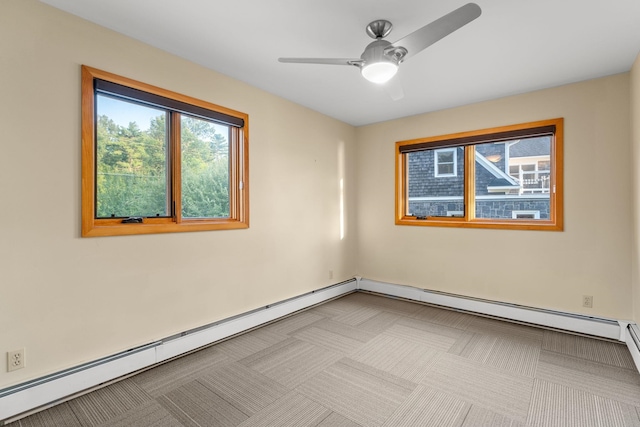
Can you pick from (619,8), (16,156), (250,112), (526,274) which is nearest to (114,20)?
(16,156)

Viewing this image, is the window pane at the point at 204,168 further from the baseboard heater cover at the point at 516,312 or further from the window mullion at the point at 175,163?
the baseboard heater cover at the point at 516,312

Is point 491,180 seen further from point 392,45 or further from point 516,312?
point 392,45

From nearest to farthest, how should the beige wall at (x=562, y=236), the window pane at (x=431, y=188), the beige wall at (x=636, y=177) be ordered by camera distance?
the beige wall at (x=636, y=177) → the beige wall at (x=562, y=236) → the window pane at (x=431, y=188)

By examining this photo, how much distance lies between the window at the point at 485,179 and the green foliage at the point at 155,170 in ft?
8.34

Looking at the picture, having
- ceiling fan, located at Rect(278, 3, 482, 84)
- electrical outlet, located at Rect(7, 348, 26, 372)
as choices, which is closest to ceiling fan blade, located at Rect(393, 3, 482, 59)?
ceiling fan, located at Rect(278, 3, 482, 84)

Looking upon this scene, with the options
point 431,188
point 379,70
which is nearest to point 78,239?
point 379,70

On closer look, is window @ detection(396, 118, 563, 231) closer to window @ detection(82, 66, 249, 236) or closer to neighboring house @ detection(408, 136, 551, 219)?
neighboring house @ detection(408, 136, 551, 219)

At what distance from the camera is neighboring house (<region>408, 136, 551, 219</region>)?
139 inches

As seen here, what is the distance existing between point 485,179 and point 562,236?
1.01 meters

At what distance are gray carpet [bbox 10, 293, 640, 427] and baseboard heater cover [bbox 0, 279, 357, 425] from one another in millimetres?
75

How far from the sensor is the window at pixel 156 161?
230 cm

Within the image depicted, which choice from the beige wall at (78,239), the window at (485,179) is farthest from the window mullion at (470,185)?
the beige wall at (78,239)

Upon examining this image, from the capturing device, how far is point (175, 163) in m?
2.79

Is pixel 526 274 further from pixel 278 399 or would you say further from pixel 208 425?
pixel 208 425
